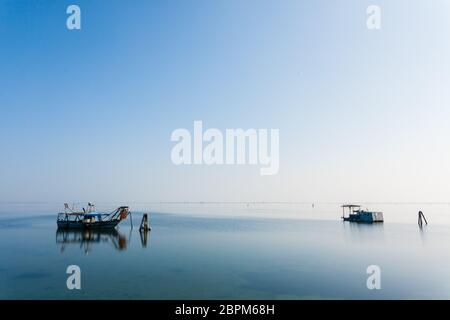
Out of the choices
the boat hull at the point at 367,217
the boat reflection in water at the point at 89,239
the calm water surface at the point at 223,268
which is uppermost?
the calm water surface at the point at 223,268

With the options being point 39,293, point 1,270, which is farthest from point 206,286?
point 1,270

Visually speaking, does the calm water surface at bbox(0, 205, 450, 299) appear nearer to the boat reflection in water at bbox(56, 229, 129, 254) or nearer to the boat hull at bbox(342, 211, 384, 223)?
the boat reflection in water at bbox(56, 229, 129, 254)

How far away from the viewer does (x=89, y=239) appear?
176 ft

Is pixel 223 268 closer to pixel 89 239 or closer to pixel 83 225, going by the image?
pixel 89 239

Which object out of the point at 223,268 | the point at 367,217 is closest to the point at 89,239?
the point at 223,268

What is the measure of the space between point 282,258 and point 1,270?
30.4 metres

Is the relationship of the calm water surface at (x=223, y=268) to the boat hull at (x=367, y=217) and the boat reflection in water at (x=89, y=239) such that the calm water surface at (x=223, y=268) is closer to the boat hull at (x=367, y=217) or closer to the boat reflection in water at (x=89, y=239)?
the boat reflection in water at (x=89, y=239)

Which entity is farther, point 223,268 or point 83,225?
point 83,225

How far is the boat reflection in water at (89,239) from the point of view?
46625mm

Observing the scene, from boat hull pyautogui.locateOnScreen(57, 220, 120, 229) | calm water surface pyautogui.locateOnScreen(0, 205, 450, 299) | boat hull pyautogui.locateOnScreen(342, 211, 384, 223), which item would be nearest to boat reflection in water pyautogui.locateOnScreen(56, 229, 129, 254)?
calm water surface pyautogui.locateOnScreen(0, 205, 450, 299)

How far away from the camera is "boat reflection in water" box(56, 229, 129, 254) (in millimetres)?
46625

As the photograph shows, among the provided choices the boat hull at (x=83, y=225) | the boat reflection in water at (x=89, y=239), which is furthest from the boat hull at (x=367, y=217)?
the boat hull at (x=83, y=225)

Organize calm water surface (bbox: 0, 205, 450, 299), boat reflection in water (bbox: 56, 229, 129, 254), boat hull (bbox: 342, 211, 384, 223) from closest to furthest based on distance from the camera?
calm water surface (bbox: 0, 205, 450, 299) < boat reflection in water (bbox: 56, 229, 129, 254) < boat hull (bbox: 342, 211, 384, 223)
